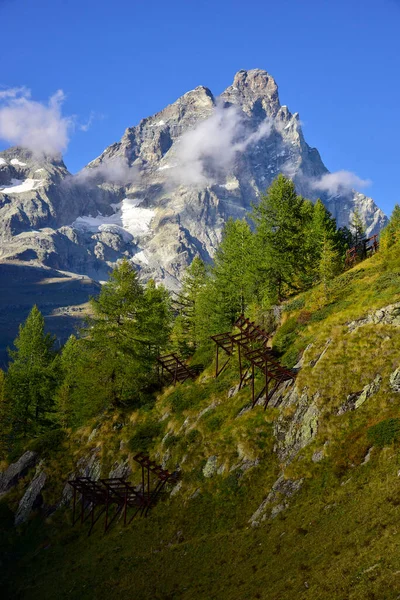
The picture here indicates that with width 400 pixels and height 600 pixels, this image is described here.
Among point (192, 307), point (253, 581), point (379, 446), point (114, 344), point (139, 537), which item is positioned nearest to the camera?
point (253, 581)

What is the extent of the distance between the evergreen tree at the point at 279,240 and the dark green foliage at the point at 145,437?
46.5 ft

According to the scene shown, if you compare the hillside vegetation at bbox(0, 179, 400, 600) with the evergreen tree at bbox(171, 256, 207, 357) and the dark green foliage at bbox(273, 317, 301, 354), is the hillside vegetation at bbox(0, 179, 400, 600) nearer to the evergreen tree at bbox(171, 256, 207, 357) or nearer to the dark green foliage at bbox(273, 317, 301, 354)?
the dark green foliage at bbox(273, 317, 301, 354)

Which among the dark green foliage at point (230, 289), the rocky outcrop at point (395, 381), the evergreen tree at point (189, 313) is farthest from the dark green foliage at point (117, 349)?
the rocky outcrop at point (395, 381)

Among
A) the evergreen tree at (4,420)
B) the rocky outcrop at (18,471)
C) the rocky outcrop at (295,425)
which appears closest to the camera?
the rocky outcrop at (295,425)

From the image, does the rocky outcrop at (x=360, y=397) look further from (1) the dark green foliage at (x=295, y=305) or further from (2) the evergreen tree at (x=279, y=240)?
(2) the evergreen tree at (x=279, y=240)

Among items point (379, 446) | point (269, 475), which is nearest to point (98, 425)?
point (269, 475)

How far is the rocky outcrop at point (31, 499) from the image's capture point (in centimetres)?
3434

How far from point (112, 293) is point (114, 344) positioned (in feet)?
14.6

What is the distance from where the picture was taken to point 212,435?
89.3ft

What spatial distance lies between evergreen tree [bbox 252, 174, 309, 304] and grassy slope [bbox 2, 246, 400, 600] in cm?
462

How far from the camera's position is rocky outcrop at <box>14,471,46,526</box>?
113ft

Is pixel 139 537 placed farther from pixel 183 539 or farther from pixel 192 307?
pixel 192 307

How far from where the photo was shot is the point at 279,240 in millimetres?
39625

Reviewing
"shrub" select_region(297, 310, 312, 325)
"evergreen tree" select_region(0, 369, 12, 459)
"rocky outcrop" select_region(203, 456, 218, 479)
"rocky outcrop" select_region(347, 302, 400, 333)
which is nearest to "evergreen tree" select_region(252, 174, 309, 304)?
"shrub" select_region(297, 310, 312, 325)
